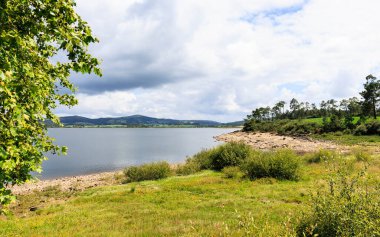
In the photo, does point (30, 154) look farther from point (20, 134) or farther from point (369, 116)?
point (369, 116)

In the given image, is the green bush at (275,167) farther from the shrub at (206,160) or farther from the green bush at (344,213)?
the green bush at (344,213)

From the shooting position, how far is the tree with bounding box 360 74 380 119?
365 feet

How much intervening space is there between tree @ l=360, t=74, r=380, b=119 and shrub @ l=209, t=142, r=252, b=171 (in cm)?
9563

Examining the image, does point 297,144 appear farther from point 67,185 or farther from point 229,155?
point 67,185

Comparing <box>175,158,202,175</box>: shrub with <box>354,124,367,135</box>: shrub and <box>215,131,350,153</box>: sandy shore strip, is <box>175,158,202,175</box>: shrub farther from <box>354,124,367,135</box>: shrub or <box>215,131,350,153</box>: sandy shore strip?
<box>354,124,367,135</box>: shrub

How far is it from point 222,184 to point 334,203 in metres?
18.5

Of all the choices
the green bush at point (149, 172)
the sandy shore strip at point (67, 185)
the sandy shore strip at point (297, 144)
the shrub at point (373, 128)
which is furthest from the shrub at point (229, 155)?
the shrub at point (373, 128)

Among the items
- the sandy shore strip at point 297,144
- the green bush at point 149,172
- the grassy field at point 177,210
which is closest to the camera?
the grassy field at point 177,210

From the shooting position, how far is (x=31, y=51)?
24.2 feet

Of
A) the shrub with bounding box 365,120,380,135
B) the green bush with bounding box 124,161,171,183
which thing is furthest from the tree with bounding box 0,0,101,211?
the shrub with bounding box 365,120,380,135

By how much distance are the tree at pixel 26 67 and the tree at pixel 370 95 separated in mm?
125910

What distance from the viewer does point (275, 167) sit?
29.4m

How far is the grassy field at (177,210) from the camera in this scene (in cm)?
1363

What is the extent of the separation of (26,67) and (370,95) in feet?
424
